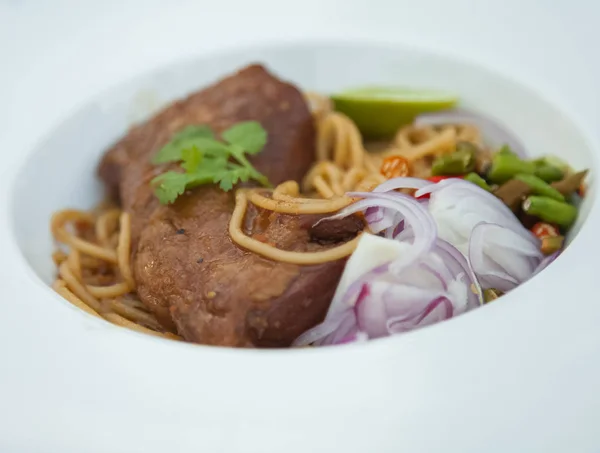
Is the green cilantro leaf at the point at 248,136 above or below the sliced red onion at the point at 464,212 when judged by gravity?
above

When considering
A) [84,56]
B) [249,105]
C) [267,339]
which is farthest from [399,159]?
[84,56]

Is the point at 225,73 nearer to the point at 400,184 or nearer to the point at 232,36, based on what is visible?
the point at 232,36

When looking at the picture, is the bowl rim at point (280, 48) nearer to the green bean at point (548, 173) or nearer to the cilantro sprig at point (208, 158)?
the green bean at point (548, 173)

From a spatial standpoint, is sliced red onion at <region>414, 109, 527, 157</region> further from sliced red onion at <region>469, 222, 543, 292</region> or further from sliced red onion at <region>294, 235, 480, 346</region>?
sliced red onion at <region>294, 235, 480, 346</region>

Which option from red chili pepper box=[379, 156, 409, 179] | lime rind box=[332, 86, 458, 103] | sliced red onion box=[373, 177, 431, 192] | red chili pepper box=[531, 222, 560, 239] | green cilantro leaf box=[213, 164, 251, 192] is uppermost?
sliced red onion box=[373, 177, 431, 192]

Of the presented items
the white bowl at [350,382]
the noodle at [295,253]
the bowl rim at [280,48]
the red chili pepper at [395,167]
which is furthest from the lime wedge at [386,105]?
the noodle at [295,253]

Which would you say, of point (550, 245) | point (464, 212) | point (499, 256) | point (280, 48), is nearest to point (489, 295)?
point (499, 256)

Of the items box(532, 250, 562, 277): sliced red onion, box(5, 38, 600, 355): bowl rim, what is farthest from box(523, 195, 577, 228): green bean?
box(532, 250, 562, 277): sliced red onion
